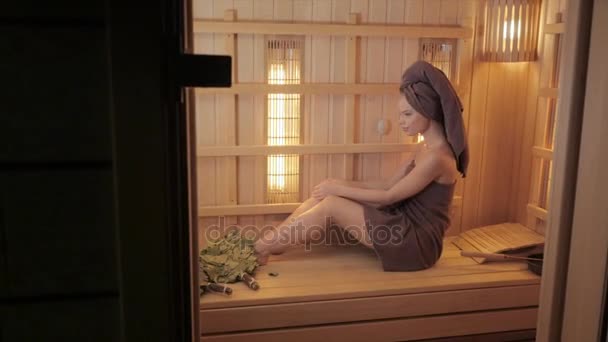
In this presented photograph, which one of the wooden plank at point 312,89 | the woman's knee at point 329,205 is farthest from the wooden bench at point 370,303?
the wooden plank at point 312,89

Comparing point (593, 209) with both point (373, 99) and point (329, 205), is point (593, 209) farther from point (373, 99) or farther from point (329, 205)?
point (373, 99)

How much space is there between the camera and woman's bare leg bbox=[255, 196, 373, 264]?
2605 mm

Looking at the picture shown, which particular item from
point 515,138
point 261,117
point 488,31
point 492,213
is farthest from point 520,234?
point 261,117

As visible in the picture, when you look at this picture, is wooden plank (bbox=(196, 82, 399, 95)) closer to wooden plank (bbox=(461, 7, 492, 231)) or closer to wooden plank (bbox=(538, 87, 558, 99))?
wooden plank (bbox=(461, 7, 492, 231))

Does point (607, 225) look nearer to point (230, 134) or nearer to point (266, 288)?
point (266, 288)

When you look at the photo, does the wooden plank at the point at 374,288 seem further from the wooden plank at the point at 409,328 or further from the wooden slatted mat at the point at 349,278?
the wooden plank at the point at 409,328

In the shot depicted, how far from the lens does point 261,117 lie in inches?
111

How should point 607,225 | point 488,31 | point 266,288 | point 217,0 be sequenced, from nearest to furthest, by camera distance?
point 607,225 < point 266,288 < point 217,0 < point 488,31

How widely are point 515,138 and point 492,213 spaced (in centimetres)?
41

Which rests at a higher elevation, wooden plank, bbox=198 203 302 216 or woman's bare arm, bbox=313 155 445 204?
woman's bare arm, bbox=313 155 445 204

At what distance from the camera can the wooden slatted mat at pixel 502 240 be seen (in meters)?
2.74

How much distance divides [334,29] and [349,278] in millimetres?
1122

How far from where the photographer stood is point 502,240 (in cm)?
285

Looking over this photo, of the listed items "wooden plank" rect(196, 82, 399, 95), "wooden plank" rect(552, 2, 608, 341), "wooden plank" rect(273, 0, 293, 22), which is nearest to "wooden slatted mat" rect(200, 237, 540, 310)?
"wooden plank" rect(196, 82, 399, 95)
